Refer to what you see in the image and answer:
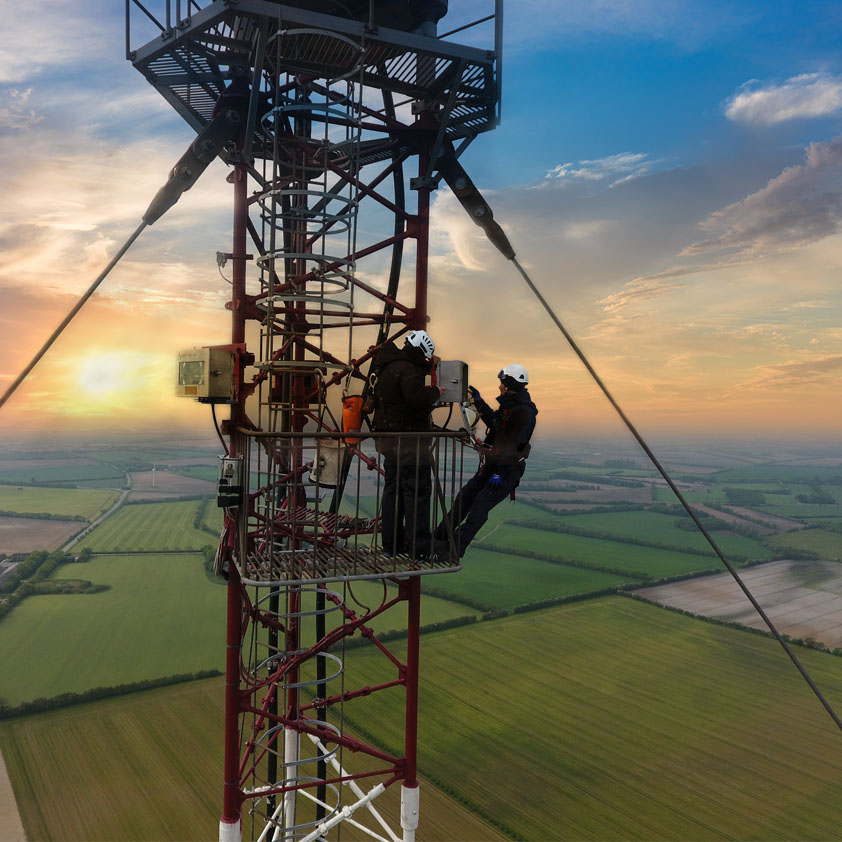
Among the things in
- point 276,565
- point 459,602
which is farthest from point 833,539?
point 276,565

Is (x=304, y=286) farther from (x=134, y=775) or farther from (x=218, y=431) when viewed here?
(x=134, y=775)

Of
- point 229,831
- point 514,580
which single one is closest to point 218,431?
point 229,831

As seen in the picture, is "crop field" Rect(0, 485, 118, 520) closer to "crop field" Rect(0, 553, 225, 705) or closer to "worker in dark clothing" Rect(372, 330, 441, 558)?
"crop field" Rect(0, 553, 225, 705)

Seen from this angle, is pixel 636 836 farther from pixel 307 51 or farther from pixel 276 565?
pixel 307 51

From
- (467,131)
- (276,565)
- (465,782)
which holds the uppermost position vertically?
(467,131)

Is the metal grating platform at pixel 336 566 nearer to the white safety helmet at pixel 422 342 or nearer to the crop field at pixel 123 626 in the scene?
the white safety helmet at pixel 422 342

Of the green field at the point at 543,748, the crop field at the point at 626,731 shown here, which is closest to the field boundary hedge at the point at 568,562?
the crop field at the point at 626,731
